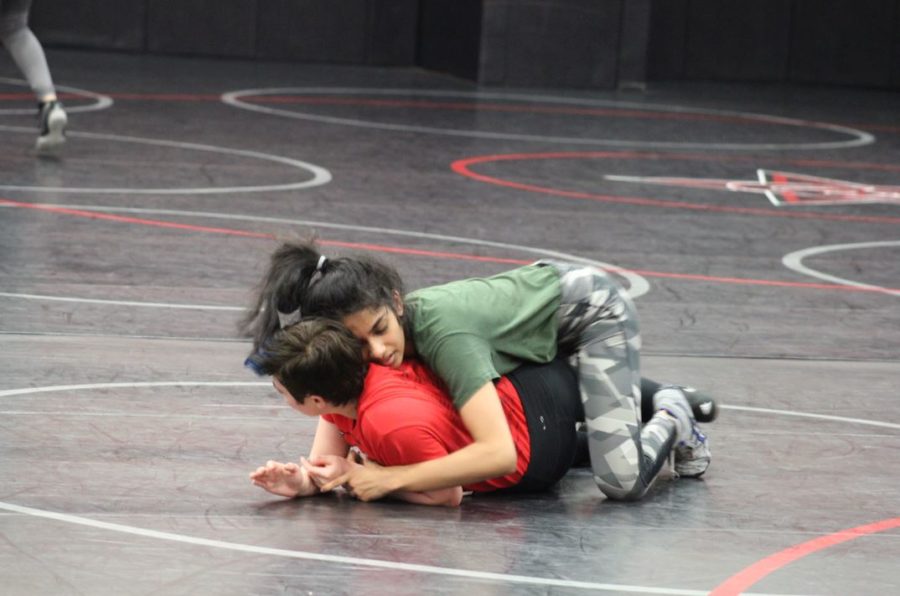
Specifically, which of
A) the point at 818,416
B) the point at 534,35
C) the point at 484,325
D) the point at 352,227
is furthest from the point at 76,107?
the point at 484,325

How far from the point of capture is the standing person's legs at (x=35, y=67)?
8.38 meters

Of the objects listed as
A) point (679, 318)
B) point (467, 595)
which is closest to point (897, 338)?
point (679, 318)

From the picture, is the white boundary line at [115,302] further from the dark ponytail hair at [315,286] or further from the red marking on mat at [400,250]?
the dark ponytail hair at [315,286]

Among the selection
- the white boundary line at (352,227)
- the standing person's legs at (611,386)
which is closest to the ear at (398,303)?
the standing person's legs at (611,386)

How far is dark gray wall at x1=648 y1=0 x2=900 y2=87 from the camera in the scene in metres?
15.5

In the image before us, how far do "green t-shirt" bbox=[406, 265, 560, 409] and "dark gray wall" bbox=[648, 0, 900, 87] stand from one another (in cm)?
1192

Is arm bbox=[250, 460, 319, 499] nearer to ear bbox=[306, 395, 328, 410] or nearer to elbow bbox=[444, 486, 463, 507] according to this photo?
ear bbox=[306, 395, 328, 410]

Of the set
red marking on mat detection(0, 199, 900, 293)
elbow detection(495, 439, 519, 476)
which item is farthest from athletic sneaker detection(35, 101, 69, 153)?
elbow detection(495, 439, 519, 476)

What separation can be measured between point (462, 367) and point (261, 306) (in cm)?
44

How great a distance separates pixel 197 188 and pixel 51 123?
99 centimetres

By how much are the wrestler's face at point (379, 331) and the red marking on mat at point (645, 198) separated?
488 cm

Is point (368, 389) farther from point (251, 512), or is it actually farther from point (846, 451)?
point (846, 451)

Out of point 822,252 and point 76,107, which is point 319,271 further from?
point 76,107

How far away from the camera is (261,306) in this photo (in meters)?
3.54
